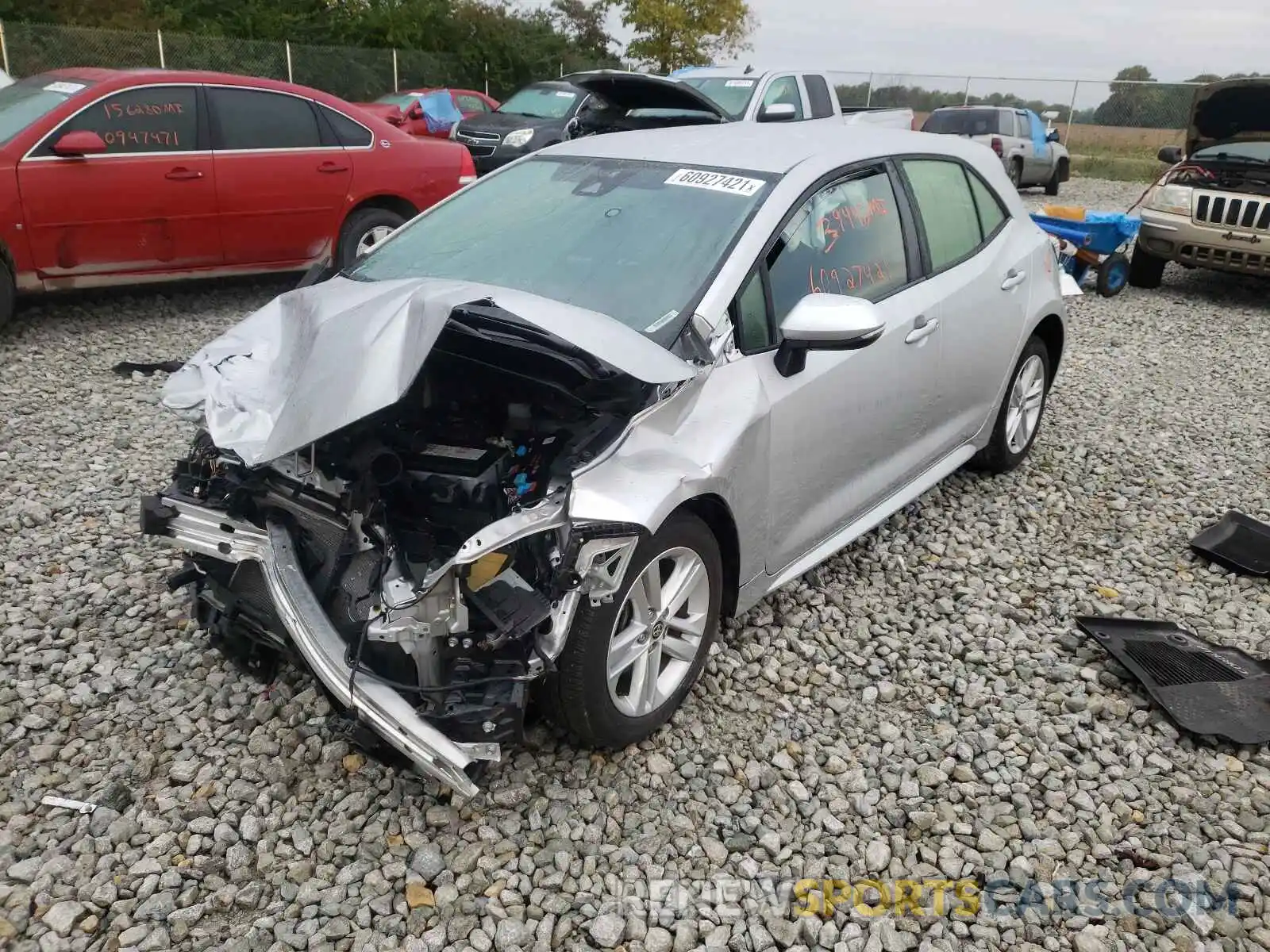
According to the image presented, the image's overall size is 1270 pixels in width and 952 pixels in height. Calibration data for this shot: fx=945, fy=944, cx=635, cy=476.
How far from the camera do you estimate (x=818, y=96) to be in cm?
1139

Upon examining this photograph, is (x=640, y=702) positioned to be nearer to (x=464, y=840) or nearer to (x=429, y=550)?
(x=464, y=840)

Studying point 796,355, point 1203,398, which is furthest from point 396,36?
point 796,355

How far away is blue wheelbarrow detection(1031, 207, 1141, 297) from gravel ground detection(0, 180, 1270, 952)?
5.69 metres

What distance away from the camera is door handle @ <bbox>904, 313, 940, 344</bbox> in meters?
3.63

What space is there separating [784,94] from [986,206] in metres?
7.42

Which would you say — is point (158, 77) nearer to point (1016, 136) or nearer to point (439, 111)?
point (439, 111)

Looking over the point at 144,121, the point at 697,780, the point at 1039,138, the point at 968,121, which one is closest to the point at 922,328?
the point at 697,780

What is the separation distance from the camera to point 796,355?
3047 millimetres

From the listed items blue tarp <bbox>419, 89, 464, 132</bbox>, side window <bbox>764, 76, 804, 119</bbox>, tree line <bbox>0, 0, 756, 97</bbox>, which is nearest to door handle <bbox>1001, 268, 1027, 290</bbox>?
side window <bbox>764, 76, 804, 119</bbox>

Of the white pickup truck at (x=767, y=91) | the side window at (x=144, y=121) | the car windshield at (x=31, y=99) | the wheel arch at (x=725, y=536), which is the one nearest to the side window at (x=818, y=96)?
the white pickup truck at (x=767, y=91)

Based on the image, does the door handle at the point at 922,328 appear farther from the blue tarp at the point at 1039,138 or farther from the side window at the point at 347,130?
the blue tarp at the point at 1039,138

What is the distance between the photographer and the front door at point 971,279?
3.93m

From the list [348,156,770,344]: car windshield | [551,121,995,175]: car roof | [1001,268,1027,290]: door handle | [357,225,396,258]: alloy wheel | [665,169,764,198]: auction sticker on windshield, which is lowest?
[357,225,396,258]: alloy wheel

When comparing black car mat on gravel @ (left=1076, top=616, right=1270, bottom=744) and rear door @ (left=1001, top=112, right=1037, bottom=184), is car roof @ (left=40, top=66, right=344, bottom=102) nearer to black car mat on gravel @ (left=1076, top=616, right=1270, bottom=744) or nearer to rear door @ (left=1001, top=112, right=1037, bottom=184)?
black car mat on gravel @ (left=1076, top=616, right=1270, bottom=744)
